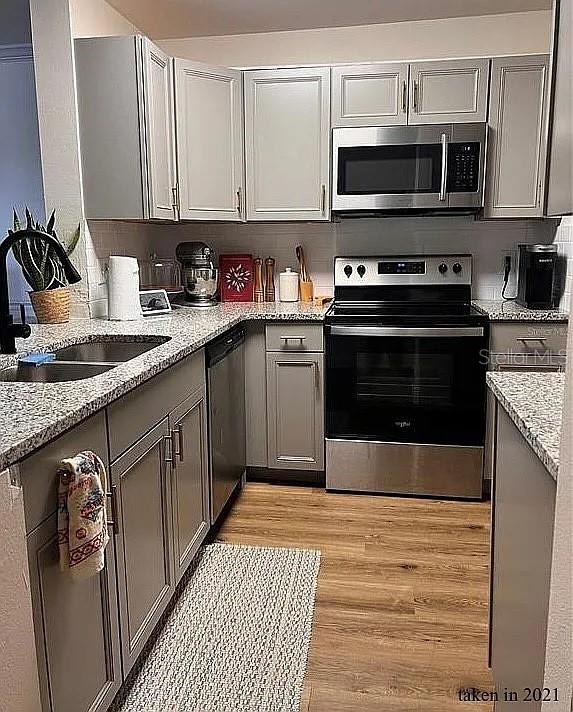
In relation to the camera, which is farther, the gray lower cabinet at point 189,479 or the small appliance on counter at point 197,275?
the small appliance on counter at point 197,275

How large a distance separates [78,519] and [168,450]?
2.53 ft

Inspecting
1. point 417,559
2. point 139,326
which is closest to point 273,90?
point 139,326

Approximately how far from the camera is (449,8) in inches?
130

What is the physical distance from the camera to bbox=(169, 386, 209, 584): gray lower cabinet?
2.25 m

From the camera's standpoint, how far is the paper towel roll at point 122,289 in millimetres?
2842

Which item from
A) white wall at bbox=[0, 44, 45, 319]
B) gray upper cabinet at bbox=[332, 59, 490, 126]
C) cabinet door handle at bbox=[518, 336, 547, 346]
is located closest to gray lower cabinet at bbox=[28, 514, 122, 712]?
cabinet door handle at bbox=[518, 336, 547, 346]

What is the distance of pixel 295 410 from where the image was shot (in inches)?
132

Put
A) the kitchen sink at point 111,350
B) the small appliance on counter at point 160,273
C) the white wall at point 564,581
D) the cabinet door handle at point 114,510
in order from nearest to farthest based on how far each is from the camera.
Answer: the white wall at point 564,581 → the cabinet door handle at point 114,510 → the kitchen sink at point 111,350 → the small appliance on counter at point 160,273

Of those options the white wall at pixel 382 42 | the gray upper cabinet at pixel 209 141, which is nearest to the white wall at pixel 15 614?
the gray upper cabinet at pixel 209 141

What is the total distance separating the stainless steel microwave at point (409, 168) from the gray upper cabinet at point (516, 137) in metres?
0.10

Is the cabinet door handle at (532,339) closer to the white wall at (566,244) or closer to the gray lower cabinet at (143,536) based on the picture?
the white wall at (566,244)

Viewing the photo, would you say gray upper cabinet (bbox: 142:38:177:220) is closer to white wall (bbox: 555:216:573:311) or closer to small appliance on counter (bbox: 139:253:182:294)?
small appliance on counter (bbox: 139:253:182:294)

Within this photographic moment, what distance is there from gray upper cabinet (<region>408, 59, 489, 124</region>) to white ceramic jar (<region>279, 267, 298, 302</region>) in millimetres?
1077

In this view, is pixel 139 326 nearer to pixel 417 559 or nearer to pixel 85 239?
pixel 85 239
